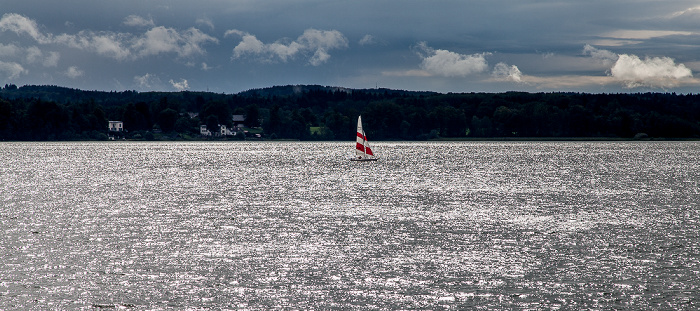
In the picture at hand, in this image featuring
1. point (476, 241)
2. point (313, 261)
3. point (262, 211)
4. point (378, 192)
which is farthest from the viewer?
point (378, 192)

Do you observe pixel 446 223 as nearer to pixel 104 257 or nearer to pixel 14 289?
pixel 104 257

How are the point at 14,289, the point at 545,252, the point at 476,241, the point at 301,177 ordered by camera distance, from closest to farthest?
the point at 14,289, the point at 545,252, the point at 476,241, the point at 301,177

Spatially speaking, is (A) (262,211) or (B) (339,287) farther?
(A) (262,211)

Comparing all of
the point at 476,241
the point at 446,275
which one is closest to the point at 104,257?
the point at 446,275

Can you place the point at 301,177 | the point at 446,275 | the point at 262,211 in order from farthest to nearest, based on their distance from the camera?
the point at 301,177
the point at 262,211
the point at 446,275

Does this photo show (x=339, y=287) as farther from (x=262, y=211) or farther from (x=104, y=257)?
(x=262, y=211)

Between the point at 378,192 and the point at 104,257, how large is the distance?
51333 mm

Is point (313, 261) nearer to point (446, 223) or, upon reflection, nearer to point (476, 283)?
point (476, 283)

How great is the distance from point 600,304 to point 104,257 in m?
27.6

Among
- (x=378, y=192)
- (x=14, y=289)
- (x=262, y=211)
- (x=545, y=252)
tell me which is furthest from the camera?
(x=378, y=192)

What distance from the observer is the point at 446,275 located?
35.1 m

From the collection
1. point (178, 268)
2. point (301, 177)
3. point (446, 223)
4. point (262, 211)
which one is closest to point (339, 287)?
point (178, 268)

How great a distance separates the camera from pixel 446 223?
56.2 metres

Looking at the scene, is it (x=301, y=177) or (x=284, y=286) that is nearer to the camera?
(x=284, y=286)
